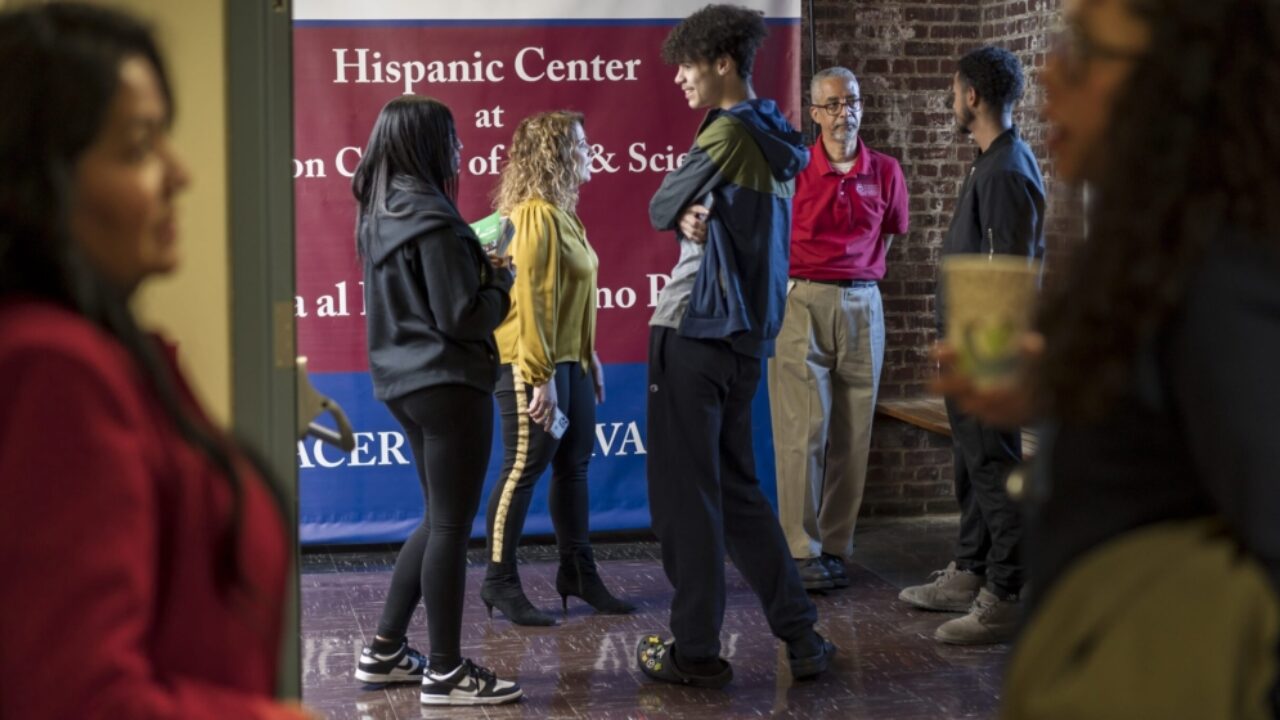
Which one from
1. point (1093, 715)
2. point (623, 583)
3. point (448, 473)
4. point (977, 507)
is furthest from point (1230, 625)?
point (623, 583)

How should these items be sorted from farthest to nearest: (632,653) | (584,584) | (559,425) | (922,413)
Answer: (922,413)
(584,584)
(559,425)
(632,653)

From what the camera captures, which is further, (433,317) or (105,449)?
(433,317)

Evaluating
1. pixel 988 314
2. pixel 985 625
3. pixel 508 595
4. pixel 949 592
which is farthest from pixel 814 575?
pixel 988 314

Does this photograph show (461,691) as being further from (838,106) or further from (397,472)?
(838,106)

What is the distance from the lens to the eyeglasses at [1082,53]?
4.67 feet

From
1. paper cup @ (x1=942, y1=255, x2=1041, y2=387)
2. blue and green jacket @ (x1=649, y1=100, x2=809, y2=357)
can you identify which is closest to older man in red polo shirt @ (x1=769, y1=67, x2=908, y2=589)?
blue and green jacket @ (x1=649, y1=100, x2=809, y2=357)

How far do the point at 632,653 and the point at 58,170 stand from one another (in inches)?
154

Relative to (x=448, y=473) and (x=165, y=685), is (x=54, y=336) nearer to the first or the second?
(x=165, y=685)

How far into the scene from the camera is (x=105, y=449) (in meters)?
1.20

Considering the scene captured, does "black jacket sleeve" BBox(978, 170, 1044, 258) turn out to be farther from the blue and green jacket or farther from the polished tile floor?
the polished tile floor

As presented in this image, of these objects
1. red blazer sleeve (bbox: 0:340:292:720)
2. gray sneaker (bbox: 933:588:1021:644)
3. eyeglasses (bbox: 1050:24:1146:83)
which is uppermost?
eyeglasses (bbox: 1050:24:1146:83)

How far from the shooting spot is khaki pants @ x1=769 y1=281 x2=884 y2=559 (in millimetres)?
6031

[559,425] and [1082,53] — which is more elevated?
[1082,53]

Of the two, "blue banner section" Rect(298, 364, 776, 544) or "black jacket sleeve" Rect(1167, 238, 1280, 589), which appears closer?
"black jacket sleeve" Rect(1167, 238, 1280, 589)
